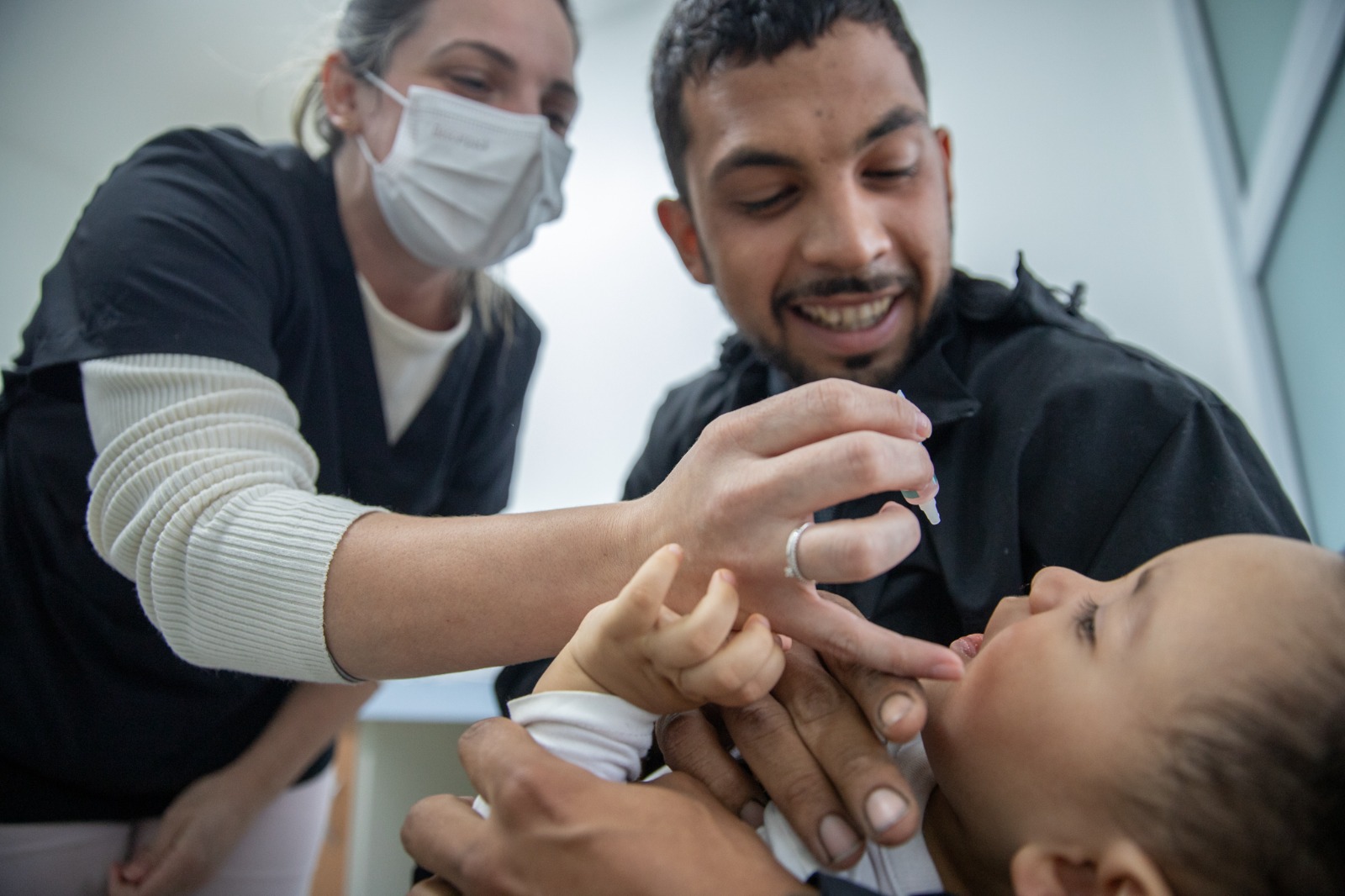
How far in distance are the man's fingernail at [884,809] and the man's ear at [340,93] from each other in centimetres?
118

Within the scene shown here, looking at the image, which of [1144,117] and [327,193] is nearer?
[327,193]

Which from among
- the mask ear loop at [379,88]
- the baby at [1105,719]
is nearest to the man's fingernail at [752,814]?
the baby at [1105,719]

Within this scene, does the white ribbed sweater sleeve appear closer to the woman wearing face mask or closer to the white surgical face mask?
the woman wearing face mask

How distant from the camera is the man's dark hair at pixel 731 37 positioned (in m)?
0.89

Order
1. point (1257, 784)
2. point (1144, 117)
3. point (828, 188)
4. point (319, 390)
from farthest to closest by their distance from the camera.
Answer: point (1144, 117) → point (319, 390) → point (828, 188) → point (1257, 784)

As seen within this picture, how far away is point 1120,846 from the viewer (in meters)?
0.49

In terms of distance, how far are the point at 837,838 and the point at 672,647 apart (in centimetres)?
16

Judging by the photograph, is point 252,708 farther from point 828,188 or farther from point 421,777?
point 828,188

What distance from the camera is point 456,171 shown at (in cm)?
119

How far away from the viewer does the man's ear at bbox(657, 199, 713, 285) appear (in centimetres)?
109

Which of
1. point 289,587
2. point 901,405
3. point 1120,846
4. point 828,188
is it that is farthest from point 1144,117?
point 289,587

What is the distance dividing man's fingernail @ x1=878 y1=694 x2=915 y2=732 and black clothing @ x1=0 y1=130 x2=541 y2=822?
0.68 meters

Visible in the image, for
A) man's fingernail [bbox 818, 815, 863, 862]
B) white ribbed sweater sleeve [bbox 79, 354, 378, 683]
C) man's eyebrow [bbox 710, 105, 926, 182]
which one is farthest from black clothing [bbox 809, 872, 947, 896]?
man's eyebrow [bbox 710, 105, 926, 182]

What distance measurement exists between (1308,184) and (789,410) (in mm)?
1268
